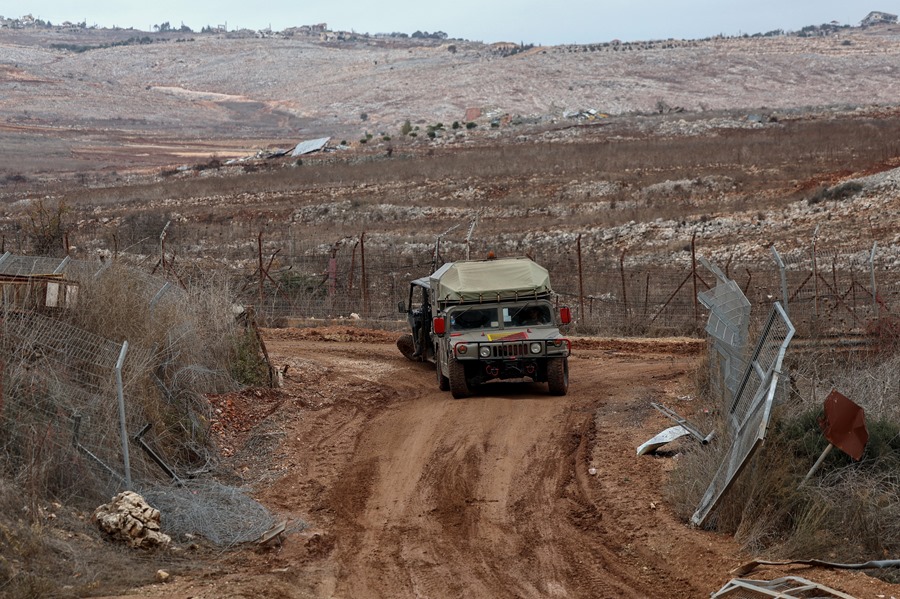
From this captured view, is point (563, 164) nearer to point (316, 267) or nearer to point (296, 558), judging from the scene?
point (316, 267)

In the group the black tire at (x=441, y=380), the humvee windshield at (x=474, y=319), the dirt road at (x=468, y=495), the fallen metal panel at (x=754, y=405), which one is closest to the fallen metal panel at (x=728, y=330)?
the fallen metal panel at (x=754, y=405)

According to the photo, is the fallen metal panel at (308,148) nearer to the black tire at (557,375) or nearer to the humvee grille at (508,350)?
the black tire at (557,375)

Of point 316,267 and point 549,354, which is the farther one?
point 316,267

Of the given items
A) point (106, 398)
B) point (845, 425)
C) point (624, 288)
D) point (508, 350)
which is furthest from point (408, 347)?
point (845, 425)

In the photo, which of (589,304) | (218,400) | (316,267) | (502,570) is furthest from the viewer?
(316,267)

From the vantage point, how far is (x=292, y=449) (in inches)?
555

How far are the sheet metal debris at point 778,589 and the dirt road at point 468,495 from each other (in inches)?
10.5

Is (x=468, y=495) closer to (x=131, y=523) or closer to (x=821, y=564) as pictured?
(x=131, y=523)

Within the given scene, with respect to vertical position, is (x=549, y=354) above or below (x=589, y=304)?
above

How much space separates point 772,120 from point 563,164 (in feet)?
87.3

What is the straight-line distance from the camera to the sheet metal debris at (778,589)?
24.4 ft

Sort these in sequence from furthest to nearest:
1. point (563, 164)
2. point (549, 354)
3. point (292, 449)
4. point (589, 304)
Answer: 1. point (563, 164)
2. point (589, 304)
3. point (549, 354)
4. point (292, 449)

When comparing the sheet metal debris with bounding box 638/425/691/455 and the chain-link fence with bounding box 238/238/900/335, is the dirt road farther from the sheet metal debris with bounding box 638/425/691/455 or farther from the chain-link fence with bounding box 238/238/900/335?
the chain-link fence with bounding box 238/238/900/335

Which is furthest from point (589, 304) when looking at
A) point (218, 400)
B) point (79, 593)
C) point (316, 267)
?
point (79, 593)
